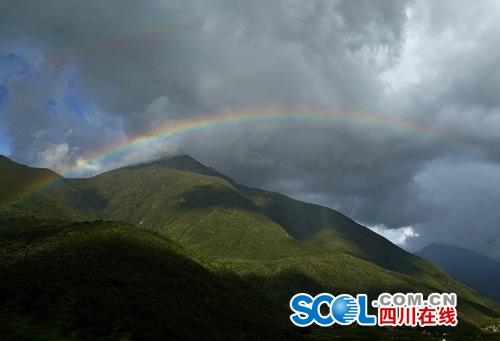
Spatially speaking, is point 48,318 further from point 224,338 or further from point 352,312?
point 224,338

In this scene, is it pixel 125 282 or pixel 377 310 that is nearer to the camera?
pixel 377 310

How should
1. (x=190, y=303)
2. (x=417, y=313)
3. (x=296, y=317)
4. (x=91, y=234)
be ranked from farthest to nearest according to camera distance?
(x=91, y=234) < (x=190, y=303) < (x=417, y=313) < (x=296, y=317)

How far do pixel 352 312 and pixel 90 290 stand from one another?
107311 mm

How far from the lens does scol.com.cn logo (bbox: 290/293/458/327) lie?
31.2m

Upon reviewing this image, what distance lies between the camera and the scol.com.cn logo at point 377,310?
3116 centimetres

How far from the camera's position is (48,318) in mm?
15664

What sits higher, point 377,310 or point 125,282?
point 125,282

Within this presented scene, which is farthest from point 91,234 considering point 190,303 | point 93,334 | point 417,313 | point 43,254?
point 93,334

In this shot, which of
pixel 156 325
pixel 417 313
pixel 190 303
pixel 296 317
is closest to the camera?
pixel 296 317

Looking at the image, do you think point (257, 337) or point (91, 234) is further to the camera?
point (91, 234)

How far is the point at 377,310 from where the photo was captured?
38656mm

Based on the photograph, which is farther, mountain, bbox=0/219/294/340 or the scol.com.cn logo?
mountain, bbox=0/219/294/340

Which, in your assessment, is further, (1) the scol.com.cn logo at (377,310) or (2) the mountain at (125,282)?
(2) the mountain at (125,282)

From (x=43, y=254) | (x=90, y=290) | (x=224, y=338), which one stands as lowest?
(x=224, y=338)
